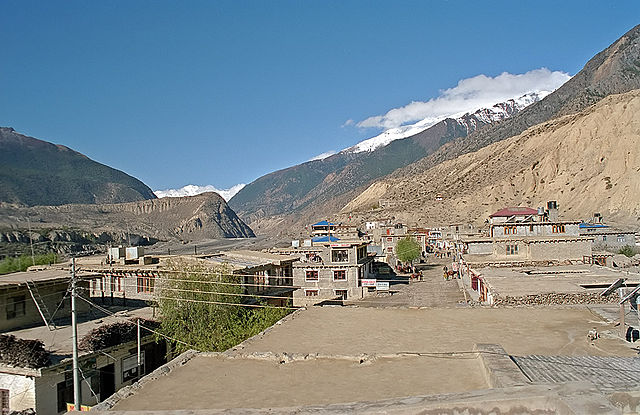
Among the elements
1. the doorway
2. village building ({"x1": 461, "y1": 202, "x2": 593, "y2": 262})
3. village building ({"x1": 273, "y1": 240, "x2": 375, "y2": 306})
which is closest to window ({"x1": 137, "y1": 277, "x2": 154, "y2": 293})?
the doorway

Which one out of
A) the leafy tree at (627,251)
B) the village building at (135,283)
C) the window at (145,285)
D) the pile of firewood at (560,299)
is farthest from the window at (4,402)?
the leafy tree at (627,251)

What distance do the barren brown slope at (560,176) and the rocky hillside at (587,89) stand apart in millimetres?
16349

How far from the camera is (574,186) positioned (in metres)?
94.9

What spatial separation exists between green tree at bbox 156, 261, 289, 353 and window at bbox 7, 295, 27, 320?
252 inches

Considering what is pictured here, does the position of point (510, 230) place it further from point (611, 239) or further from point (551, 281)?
point (551, 281)

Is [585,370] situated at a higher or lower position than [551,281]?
higher

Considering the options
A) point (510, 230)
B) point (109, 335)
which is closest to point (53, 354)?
point (109, 335)

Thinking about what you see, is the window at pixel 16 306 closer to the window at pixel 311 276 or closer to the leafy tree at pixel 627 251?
the window at pixel 311 276

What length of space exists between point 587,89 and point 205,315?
13730 centimetres

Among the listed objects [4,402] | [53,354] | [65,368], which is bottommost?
[4,402]

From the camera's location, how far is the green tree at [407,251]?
217 feet

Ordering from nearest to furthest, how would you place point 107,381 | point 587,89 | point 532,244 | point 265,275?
point 107,381
point 265,275
point 532,244
point 587,89

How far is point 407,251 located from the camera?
66.4 meters

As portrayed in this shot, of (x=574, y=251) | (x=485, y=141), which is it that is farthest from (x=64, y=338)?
(x=485, y=141)
